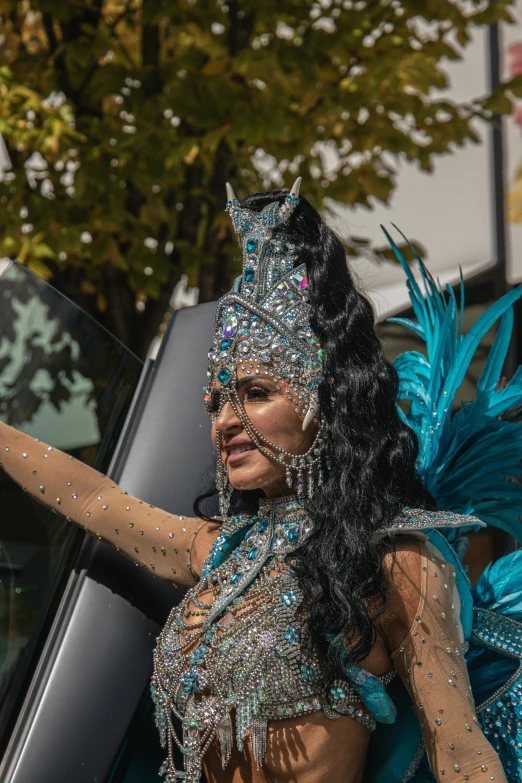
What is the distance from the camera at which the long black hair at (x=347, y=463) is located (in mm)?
1650

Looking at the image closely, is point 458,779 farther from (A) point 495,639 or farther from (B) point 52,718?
(B) point 52,718

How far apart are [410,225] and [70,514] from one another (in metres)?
4.73


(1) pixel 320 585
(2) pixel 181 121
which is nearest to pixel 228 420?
(1) pixel 320 585

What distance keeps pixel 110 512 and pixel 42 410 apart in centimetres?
27

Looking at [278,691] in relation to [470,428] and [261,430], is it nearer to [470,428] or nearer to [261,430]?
[261,430]

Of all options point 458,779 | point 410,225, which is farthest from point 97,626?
point 410,225

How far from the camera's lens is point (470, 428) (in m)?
1.93

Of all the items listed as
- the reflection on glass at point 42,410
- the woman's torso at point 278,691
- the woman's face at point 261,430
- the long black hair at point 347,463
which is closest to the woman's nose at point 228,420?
the woman's face at point 261,430

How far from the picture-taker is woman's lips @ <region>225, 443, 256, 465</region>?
1.71 m

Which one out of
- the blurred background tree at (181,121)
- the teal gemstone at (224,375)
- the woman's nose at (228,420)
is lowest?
the woman's nose at (228,420)

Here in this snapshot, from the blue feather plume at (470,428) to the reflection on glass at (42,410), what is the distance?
628mm

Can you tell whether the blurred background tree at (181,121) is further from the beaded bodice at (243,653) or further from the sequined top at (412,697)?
the sequined top at (412,697)

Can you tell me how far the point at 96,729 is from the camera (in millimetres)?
1818

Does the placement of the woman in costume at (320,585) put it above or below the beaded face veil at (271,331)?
below
